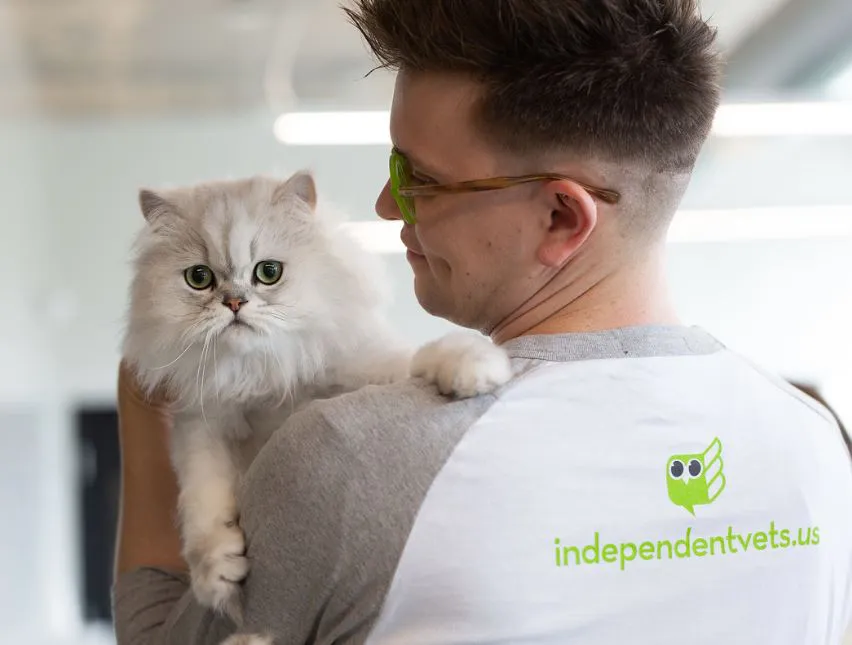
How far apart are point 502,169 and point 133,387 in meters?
0.68

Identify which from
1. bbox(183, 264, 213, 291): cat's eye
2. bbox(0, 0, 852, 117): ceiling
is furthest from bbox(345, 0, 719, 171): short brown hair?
bbox(0, 0, 852, 117): ceiling

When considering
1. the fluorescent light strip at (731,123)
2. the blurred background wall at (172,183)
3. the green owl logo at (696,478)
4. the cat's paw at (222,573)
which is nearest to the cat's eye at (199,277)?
the cat's paw at (222,573)

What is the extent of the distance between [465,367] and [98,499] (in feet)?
14.0

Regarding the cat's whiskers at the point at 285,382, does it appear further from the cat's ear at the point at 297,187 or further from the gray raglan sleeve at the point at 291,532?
the gray raglan sleeve at the point at 291,532

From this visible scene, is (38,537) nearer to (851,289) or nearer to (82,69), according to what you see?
(82,69)

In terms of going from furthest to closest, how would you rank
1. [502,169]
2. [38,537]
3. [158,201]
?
[38,537] < [158,201] < [502,169]

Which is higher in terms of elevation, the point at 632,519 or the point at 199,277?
the point at 199,277

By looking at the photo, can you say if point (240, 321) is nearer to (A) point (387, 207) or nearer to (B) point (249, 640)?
(A) point (387, 207)

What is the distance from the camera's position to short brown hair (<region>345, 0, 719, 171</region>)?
3.19ft

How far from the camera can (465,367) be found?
3.13ft

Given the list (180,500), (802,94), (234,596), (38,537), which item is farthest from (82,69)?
(234,596)

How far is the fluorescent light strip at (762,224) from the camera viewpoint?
4914mm

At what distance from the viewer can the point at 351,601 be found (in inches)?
35.7

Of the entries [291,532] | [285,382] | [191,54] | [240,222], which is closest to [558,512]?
[291,532]
